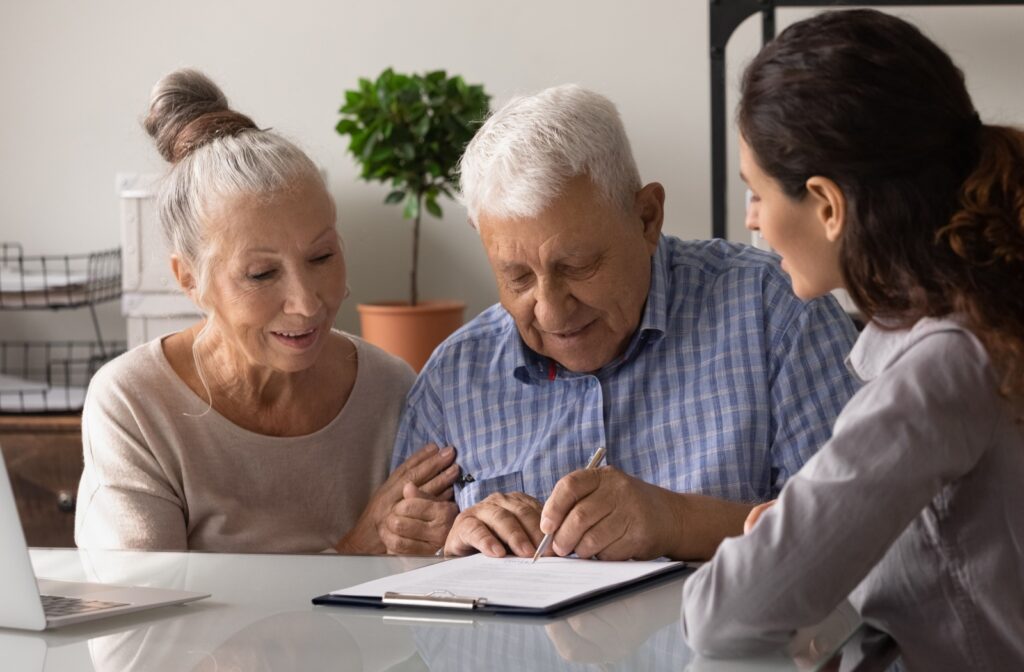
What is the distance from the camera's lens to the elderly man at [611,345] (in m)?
1.61

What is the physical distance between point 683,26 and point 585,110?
1967 millimetres

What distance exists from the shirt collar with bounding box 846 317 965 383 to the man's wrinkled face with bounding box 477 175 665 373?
55 centimetres

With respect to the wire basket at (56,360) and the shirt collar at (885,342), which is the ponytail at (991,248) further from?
the wire basket at (56,360)

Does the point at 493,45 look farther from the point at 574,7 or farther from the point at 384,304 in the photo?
the point at 384,304

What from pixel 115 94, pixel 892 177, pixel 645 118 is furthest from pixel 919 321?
pixel 115 94

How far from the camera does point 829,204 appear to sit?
3.51 ft

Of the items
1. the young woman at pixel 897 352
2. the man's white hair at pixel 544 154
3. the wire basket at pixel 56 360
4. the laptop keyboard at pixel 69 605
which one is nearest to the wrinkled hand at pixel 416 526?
the man's white hair at pixel 544 154

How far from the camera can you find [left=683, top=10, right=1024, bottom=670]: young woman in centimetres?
94

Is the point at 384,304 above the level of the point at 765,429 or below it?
below

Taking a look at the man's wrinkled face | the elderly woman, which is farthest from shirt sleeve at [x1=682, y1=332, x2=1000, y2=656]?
the elderly woman

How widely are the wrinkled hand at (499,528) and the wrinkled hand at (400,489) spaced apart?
23cm

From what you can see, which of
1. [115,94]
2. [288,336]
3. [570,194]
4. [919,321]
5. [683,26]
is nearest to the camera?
[919,321]

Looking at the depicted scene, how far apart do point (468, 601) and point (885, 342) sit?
0.42 metres

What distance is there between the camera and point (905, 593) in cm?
106
